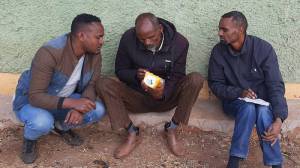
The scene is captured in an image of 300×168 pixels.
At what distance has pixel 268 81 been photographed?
3.79 m

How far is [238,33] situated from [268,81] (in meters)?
0.46

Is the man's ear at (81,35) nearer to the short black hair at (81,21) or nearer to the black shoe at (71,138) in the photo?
the short black hair at (81,21)

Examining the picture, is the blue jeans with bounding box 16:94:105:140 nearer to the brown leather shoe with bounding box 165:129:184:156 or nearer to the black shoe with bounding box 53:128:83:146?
the black shoe with bounding box 53:128:83:146

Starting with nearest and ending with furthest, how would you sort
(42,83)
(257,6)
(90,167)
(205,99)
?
(42,83), (90,167), (257,6), (205,99)

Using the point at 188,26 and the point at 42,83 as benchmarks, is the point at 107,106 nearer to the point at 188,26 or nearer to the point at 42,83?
the point at 42,83

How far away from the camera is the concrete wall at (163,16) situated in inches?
161

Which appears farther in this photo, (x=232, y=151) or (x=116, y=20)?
(x=116, y=20)

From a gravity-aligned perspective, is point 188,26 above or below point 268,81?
above

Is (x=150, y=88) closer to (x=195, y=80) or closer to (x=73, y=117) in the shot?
(x=195, y=80)

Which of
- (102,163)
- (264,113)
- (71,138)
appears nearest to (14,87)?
(71,138)

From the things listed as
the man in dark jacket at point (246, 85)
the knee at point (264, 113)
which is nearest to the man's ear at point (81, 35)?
the man in dark jacket at point (246, 85)

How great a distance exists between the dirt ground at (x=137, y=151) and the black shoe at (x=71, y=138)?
0.04m

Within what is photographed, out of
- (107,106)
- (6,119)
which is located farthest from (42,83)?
(6,119)

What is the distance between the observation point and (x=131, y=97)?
158 inches
